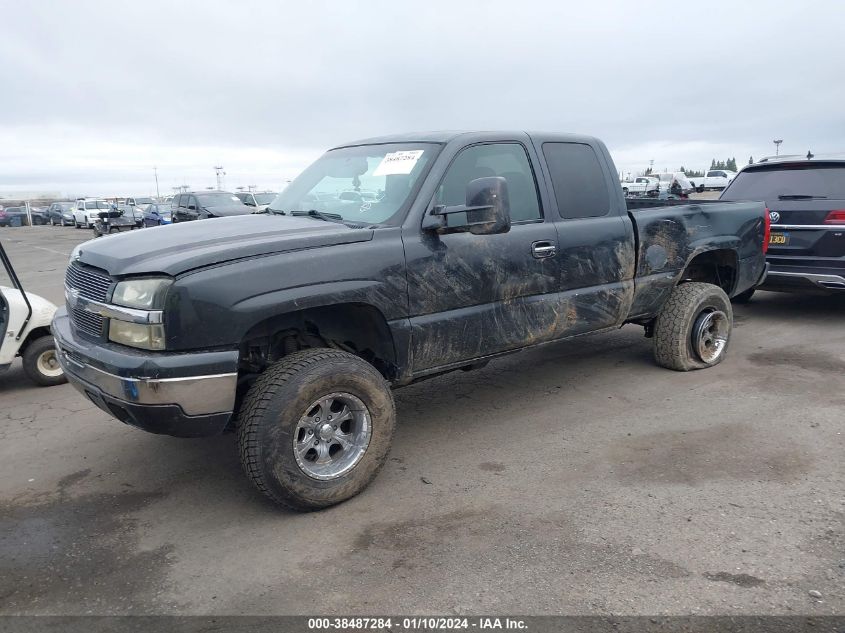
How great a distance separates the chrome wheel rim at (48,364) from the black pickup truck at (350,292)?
6.62 ft

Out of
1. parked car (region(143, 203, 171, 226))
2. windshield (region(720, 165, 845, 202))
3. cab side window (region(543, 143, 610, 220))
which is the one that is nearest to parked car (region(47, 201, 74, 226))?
parked car (region(143, 203, 171, 226))

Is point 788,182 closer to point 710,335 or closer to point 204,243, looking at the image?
point 710,335

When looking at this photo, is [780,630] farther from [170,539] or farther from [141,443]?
[141,443]

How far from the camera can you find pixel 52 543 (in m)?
3.20

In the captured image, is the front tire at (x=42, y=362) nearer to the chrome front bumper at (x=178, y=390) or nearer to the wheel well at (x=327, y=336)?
the chrome front bumper at (x=178, y=390)

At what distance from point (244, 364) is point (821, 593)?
284 cm

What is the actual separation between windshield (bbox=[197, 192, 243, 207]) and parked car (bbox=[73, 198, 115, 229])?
62.8 ft

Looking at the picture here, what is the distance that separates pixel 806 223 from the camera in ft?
23.6

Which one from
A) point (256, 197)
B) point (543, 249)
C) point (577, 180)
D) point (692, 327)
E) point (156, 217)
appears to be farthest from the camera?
point (156, 217)

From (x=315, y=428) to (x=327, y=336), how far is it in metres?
0.57

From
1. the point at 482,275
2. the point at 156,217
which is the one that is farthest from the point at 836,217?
the point at 156,217

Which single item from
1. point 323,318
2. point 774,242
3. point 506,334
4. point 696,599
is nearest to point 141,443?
point 323,318

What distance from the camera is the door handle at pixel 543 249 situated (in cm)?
427

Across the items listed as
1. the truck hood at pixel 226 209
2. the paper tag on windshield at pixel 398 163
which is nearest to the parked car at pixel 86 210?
the truck hood at pixel 226 209
